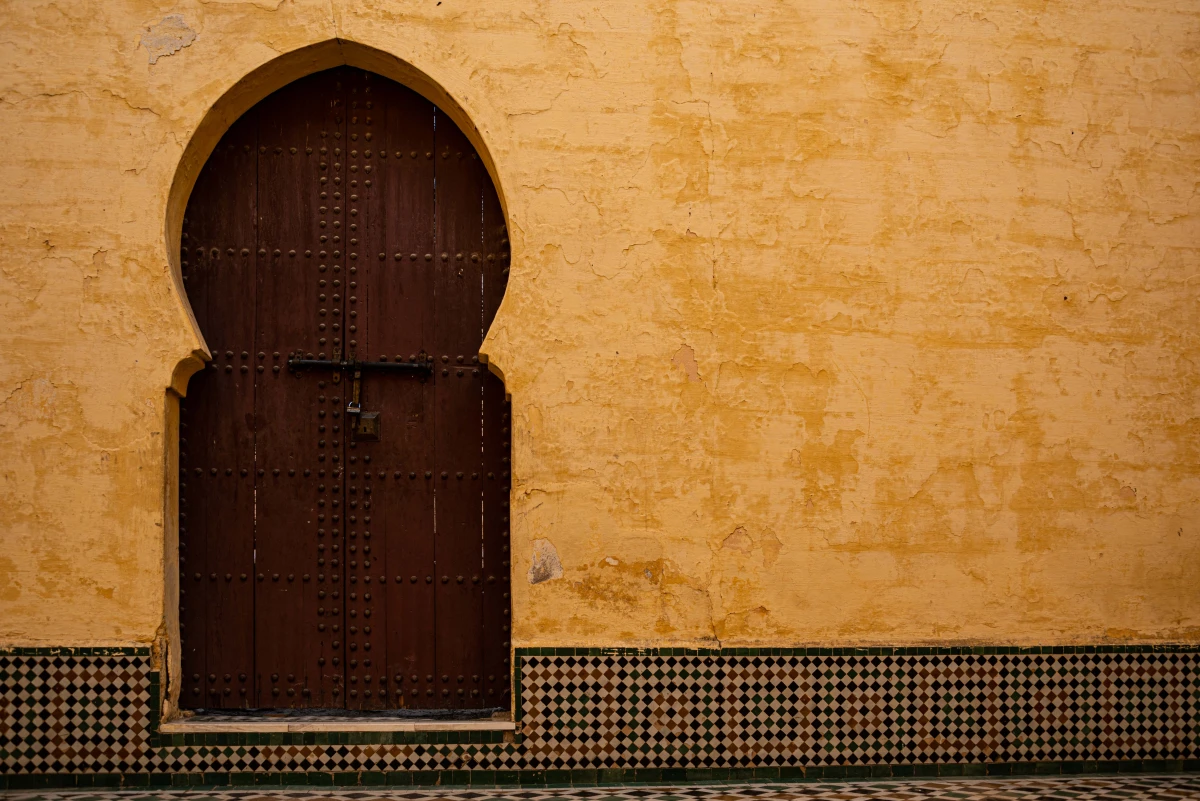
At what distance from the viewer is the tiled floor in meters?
3.87

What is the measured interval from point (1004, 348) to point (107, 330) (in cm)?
350

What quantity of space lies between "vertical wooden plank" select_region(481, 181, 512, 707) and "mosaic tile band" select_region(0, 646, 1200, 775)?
11.0 inches

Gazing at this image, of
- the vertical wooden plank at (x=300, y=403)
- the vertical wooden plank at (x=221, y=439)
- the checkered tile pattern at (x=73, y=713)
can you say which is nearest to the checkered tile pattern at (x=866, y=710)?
the vertical wooden plank at (x=300, y=403)

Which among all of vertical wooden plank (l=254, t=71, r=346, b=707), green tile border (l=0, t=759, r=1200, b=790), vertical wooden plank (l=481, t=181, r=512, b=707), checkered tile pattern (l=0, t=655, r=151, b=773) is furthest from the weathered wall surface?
green tile border (l=0, t=759, r=1200, b=790)

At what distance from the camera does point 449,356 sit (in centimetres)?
445

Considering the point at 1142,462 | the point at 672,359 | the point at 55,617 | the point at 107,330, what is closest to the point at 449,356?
the point at 672,359

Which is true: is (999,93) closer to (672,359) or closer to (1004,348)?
(1004,348)

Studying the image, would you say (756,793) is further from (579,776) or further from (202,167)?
(202,167)

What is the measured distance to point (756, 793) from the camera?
396 centimetres

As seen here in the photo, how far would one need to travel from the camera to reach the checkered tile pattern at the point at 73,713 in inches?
156

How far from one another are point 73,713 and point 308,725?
33.2 inches

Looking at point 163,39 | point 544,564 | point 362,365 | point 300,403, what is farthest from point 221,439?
point 163,39

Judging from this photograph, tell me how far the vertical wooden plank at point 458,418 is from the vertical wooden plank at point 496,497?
0.10 feet

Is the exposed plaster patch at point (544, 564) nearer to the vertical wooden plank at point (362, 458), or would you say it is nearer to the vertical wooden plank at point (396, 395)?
the vertical wooden plank at point (396, 395)
